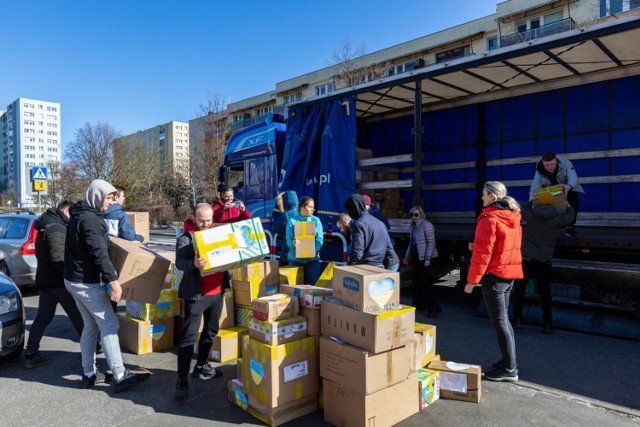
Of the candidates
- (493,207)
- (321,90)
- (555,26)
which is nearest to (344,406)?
(493,207)

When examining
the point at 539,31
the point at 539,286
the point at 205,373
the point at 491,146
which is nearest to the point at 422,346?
the point at 205,373

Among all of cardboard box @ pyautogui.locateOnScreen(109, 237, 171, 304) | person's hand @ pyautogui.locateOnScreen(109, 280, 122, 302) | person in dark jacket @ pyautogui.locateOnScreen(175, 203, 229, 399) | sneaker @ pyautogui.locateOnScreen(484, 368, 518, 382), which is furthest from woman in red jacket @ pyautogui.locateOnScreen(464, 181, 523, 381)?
person's hand @ pyautogui.locateOnScreen(109, 280, 122, 302)

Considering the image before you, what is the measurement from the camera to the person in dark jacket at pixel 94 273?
3.55 metres

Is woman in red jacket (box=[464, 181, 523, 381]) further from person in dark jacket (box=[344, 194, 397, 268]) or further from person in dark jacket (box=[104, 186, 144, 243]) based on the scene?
person in dark jacket (box=[104, 186, 144, 243])

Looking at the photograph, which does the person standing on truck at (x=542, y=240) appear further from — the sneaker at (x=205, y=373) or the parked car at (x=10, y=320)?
the parked car at (x=10, y=320)

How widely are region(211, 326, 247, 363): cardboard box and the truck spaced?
10.3ft

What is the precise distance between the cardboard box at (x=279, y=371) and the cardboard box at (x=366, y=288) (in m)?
0.48

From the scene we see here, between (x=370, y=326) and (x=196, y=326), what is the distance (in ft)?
5.23

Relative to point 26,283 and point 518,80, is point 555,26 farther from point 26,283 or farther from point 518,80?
point 26,283

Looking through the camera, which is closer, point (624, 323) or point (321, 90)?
point (624, 323)

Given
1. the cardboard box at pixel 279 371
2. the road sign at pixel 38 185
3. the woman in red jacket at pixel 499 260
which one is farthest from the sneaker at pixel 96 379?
the road sign at pixel 38 185

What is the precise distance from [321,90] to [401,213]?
27.3 m

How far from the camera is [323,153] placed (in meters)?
7.28

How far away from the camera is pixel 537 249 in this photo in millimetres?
5211
